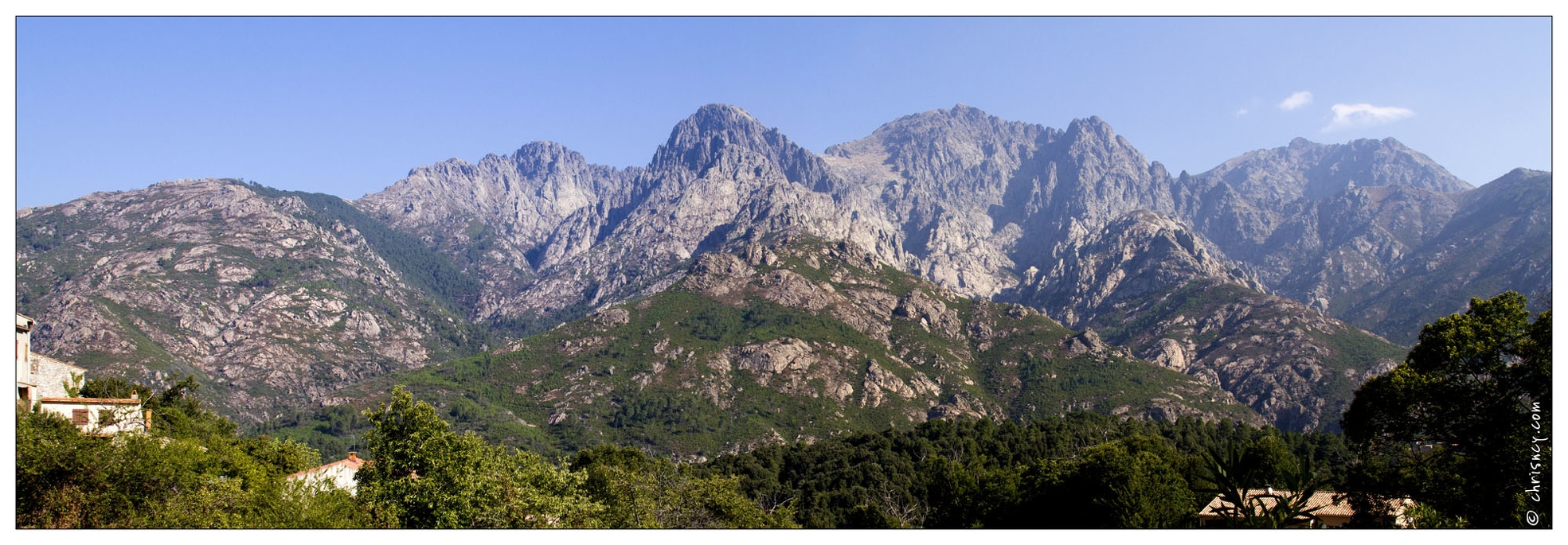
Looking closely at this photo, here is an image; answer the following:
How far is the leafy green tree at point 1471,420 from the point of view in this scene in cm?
3803

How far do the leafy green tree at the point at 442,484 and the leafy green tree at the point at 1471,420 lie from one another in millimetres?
35659

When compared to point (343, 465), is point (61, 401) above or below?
above

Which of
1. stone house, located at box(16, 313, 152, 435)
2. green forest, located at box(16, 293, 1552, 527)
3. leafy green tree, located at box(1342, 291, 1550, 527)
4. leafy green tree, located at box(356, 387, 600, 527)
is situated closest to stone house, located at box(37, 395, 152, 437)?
stone house, located at box(16, 313, 152, 435)

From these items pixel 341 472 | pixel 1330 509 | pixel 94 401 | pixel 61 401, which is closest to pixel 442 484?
pixel 341 472

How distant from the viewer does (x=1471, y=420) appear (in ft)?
138

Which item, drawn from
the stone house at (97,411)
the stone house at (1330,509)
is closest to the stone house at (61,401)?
the stone house at (97,411)

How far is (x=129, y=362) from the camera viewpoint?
645 feet

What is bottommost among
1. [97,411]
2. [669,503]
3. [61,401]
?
[669,503]

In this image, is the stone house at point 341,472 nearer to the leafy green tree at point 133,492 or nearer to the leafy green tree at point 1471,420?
the leafy green tree at point 133,492

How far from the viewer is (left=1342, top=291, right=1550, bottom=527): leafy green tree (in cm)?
3803

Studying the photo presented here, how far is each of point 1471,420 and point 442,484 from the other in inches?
1684

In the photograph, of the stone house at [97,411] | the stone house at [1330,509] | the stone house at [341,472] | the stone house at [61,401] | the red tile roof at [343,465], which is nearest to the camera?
the stone house at [1330,509]

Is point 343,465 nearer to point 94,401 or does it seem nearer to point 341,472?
point 341,472

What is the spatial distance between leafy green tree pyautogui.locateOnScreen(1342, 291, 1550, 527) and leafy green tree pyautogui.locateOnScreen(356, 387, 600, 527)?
35.7m
